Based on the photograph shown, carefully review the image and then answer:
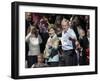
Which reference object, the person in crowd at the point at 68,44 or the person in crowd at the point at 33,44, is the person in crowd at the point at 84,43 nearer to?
the person in crowd at the point at 68,44

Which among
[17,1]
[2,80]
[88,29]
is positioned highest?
[17,1]

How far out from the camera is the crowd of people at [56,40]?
4.39 ft

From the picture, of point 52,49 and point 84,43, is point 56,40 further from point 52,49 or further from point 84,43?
point 84,43

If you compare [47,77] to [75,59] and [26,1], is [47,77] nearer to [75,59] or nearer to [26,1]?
[75,59]

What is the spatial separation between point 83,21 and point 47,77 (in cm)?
32

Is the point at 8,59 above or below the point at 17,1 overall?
below

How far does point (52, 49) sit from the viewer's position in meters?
1.38

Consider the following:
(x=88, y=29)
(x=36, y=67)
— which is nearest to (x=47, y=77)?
(x=36, y=67)

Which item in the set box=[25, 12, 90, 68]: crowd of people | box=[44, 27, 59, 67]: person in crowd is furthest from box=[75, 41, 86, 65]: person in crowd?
box=[44, 27, 59, 67]: person in crowd

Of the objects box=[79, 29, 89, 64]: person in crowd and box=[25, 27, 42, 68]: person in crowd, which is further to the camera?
box=[79, 29, 89, 64]: person in crowd

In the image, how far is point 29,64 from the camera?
4.38 feet

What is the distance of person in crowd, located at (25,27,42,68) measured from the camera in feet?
4.37

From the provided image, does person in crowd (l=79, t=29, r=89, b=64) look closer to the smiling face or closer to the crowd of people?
the crowd of people

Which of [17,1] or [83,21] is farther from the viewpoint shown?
[83,21]
